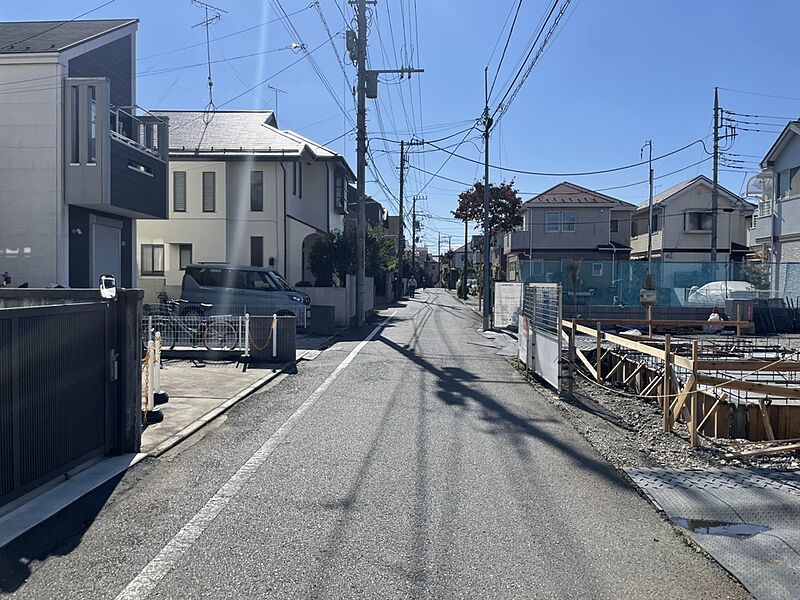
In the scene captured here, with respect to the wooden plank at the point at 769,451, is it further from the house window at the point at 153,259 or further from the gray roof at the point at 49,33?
the house window at the point at 153,259

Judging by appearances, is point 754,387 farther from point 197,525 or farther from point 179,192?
point 179,192

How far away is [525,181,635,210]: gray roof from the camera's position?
4356 centimetres

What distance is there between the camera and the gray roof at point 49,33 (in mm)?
15995

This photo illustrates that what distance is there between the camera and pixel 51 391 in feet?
19.1

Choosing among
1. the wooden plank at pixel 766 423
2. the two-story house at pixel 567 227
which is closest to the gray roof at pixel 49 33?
the wooden plank at pixel 766 423

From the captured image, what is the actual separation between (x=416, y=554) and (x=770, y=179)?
104 feet

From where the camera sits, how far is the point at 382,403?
33.5 ft

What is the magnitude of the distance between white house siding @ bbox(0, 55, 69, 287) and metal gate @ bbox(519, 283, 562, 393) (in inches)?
416

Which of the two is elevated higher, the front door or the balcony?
the balcony

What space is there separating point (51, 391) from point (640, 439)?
6307mm

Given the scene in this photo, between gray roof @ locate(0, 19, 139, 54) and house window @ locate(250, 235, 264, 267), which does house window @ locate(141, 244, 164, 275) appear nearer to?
house window @ locate(250, 235, 264, 267)

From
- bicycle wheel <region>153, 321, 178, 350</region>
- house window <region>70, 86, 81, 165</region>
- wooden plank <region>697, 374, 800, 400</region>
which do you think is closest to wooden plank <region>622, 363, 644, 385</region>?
wooden plank <region>697, 374, 800, 400</region>

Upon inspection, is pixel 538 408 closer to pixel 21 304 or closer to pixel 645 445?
pixel 645 445

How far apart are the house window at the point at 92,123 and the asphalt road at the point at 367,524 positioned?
986cm
